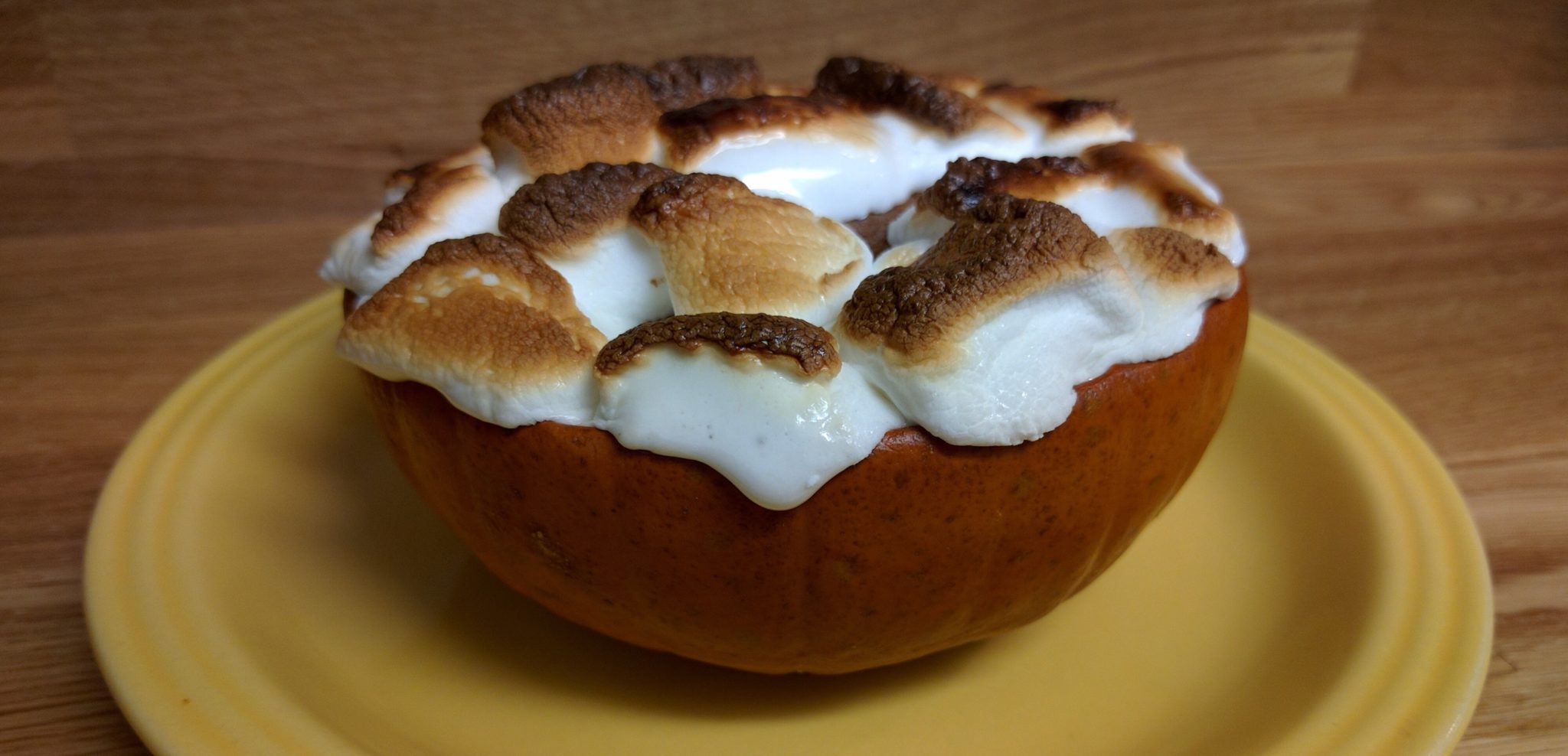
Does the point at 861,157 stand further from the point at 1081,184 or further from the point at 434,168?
the point at 434,168

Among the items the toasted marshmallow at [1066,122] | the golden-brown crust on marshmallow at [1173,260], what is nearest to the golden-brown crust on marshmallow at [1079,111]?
the toasted marshmallow at [1066,122]

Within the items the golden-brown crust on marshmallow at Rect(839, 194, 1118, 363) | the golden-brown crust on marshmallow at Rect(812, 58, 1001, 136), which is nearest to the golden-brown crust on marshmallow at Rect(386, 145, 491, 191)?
the golden-brown crust on marshmallow at Rect(812, 58, 1001, 136)

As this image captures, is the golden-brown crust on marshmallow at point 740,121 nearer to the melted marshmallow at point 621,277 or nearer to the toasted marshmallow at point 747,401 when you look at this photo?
the melted marshmallow at point 621,277

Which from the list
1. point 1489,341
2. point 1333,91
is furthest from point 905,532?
point 1333,91

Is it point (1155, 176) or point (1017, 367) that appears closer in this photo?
point (1017, 367)

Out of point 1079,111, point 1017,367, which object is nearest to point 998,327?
point 1017,367

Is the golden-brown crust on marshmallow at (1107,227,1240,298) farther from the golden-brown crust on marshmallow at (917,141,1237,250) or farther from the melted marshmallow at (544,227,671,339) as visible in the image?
the melted marshmallow at (544,227,671,339)

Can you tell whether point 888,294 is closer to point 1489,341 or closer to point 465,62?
point 1489,341
